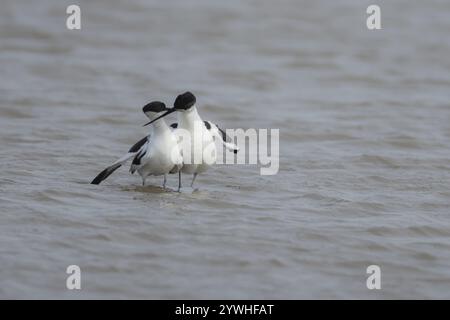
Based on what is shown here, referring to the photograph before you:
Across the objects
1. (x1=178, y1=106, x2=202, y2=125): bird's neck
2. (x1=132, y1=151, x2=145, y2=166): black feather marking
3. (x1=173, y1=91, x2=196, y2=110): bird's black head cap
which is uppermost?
(x1=173, y1=91, x2=196, y2=110): bird's black head cap

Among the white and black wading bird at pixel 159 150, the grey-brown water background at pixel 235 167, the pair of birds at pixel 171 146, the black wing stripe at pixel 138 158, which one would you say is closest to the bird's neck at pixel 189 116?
the pair of birds at pixel 171 146

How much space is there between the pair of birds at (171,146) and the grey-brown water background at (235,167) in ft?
1.04

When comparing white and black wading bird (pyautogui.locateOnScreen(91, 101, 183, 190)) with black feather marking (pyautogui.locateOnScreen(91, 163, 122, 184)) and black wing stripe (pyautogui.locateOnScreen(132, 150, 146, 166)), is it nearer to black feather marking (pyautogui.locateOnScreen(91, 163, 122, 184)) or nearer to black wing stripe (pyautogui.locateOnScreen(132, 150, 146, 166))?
black wing stripe (pyautogui.locateOnScreen(132, 150, 146, 166))

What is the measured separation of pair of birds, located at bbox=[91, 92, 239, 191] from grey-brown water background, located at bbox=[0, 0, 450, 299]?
1.04 feet

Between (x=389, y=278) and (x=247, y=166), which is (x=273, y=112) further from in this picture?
(x=389, y=278)

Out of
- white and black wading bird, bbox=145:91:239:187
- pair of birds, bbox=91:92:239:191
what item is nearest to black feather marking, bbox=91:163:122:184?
pair of birds, bbox=91:92:239:191

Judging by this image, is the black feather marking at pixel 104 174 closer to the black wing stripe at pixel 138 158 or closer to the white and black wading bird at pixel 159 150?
the black wing stripe at pixel 138 158

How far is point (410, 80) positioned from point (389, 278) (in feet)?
30.2

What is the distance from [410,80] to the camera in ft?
54.0

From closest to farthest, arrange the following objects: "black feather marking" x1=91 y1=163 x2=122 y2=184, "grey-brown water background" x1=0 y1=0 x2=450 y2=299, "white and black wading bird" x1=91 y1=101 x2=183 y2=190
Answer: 1. "grey-brown water background" x1=0 y1=0 x2=450 y2=299
2. "white and black wading bird" x1=91 y1=101 x2=183 y2=190
3. "black feather marking" x1=91 y1=163 x2=122 y2=184

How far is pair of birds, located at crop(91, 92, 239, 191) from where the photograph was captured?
9.55 metres
